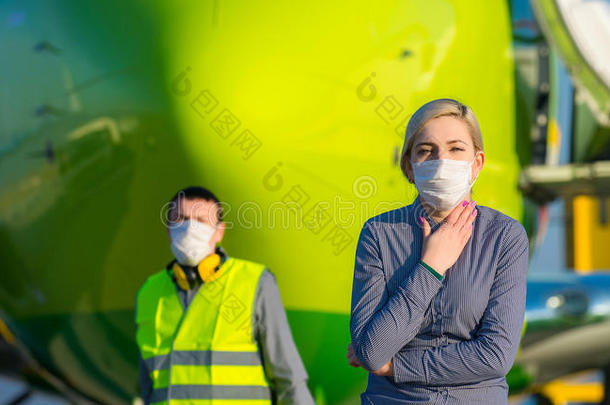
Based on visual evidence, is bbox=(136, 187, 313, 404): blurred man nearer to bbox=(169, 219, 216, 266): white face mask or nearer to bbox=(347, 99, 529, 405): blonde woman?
bbox=(169, 219, 216, 266): white face mask

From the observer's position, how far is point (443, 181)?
1.55 metres

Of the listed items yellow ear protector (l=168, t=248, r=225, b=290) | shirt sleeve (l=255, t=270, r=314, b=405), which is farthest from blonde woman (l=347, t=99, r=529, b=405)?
yellow ear protector (l=168, t=248, r=225, b=290)

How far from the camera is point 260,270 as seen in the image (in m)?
2.38

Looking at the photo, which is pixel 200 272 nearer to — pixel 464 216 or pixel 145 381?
pixel 145 381

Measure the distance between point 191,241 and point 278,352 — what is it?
0.46m

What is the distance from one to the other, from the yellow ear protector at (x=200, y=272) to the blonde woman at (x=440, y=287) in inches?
36.5

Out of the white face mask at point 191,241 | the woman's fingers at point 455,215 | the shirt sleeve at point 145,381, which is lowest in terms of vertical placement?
the woman's fingers at point 455,215

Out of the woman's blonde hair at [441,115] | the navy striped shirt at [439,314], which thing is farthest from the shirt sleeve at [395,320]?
the woman's blonde hair at [441,115]

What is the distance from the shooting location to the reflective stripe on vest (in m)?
2.30

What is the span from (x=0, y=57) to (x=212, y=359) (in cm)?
169

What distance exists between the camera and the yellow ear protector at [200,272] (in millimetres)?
2385

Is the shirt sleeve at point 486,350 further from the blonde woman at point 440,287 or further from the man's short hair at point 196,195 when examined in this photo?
the man's short hair at point 196,195

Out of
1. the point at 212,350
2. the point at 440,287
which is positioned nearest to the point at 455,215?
the point at 440,287

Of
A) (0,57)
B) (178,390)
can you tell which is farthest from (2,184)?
(178,390)
